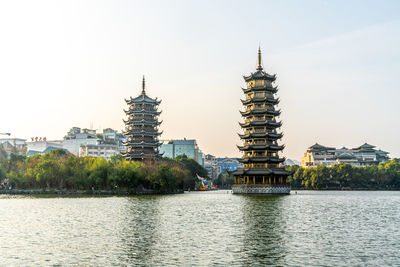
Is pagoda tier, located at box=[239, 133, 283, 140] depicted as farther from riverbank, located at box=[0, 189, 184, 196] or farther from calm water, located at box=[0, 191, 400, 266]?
calm water, located at box=[0, 191, 400, 266]

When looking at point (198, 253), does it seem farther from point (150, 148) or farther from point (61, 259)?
point (150, 148)

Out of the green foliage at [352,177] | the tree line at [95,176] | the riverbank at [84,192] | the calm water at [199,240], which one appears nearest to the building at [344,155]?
the green foliage at [352,177]

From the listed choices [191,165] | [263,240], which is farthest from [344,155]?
[263,240]

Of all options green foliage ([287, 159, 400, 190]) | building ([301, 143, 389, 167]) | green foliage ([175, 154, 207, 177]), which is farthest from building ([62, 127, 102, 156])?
building ([301, 143, 389, 167])

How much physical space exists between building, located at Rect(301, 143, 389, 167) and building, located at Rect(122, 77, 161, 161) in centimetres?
8312

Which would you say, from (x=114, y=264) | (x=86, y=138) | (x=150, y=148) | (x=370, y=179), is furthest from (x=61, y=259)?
(x=86, y=138)

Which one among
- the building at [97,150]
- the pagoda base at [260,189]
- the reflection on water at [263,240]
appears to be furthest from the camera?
the building at [97,150]

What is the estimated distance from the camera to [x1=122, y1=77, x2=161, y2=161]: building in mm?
90062

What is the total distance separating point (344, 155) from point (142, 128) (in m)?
86.6

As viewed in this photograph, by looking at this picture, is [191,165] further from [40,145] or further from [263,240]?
[263,240]

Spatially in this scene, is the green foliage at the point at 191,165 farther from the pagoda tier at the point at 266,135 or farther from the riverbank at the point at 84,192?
the pagoda tier at the point at 266,135

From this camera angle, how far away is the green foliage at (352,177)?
380 ft

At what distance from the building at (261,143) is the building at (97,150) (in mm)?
86616

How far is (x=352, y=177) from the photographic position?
116 m
